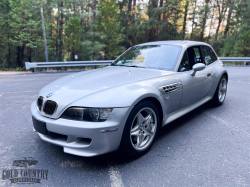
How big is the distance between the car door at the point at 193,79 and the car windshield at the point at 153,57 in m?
0.19

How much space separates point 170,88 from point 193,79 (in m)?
0.72

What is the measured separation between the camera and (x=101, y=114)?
2057 millimetres

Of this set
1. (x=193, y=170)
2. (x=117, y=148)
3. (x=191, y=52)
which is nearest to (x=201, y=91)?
(x=191, y=52)

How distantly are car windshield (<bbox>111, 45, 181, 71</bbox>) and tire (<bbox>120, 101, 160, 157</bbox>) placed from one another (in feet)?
3.07

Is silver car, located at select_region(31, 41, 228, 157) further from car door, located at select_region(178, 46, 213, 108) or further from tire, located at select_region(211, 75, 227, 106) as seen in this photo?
tire, located at select_region(211, 75, 227, 106)

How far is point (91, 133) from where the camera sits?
1.98 meters

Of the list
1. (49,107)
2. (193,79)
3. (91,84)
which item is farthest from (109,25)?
(49,107)

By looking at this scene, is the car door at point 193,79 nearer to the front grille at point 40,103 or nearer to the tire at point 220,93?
the tire at point 220,93

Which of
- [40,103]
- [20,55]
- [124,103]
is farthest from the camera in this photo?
[20,55]

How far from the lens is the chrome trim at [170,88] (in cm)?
265

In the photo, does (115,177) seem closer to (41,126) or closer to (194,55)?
(41,126)

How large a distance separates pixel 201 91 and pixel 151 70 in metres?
1.18

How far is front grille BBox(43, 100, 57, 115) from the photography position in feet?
7.32

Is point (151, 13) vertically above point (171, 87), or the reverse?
point (151, 13)
